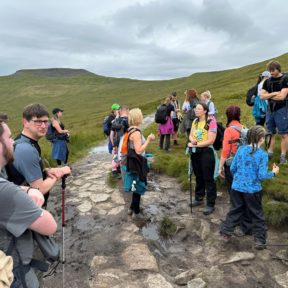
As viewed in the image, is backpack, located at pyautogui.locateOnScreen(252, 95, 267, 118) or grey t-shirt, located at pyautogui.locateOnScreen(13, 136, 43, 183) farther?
backpack, located at pyautogui.locateOnScreen(252, 95, 267, 118)

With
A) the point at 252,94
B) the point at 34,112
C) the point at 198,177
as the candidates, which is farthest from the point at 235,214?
the point at 252,94

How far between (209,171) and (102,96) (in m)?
94.1

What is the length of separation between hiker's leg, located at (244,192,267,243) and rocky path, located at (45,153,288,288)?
11.8 inches

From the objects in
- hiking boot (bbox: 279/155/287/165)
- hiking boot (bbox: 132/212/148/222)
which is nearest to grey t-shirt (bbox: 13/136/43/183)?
hiking boot (bbox: 132/212/148/222)

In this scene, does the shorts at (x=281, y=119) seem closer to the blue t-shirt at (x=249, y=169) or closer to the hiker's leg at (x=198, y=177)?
the hiker's leg at (x=198, y=177)

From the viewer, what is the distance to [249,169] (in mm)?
6402

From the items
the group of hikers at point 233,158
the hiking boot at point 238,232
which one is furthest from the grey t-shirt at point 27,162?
the hiking boot at point 238,232

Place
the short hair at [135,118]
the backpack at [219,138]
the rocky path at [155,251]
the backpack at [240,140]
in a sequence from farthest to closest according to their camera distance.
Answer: the backpack at [219,138], the short hair at [135,118], the backpack at [240,140], the rocky path at [155,251]

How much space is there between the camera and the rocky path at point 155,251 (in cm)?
567

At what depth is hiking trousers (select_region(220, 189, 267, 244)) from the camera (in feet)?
21.2

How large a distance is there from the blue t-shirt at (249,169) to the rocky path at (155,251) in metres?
1.19

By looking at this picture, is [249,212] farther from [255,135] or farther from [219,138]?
[219,138]

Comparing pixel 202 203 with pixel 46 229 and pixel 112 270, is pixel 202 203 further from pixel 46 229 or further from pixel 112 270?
pixel 46 229

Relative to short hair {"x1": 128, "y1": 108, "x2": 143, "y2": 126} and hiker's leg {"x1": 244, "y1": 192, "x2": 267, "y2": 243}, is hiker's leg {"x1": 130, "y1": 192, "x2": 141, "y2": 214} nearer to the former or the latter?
short hair {"x1": 128, "y1": 108, "x2": 143, "y2": 126}
